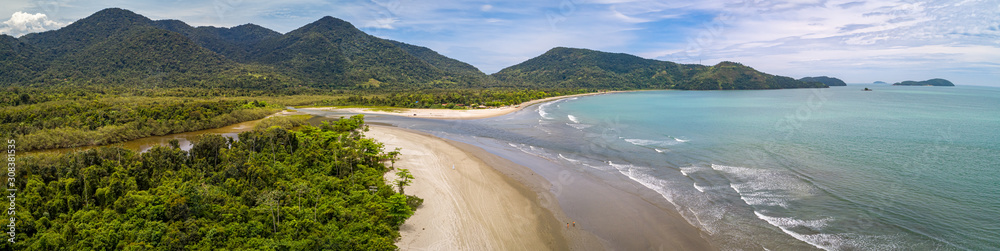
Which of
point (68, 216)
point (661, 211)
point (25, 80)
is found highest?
point (25, 80)

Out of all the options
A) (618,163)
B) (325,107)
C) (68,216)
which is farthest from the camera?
(325,107)

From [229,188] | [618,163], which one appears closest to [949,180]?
[618,163]

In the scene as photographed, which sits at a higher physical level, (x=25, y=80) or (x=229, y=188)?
(x=25, y=80)

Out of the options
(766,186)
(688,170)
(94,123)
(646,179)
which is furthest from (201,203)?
(94,123)

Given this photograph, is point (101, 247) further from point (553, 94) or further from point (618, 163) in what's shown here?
point (553, 94)

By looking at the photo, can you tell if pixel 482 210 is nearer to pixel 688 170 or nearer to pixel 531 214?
pixel 531 214
